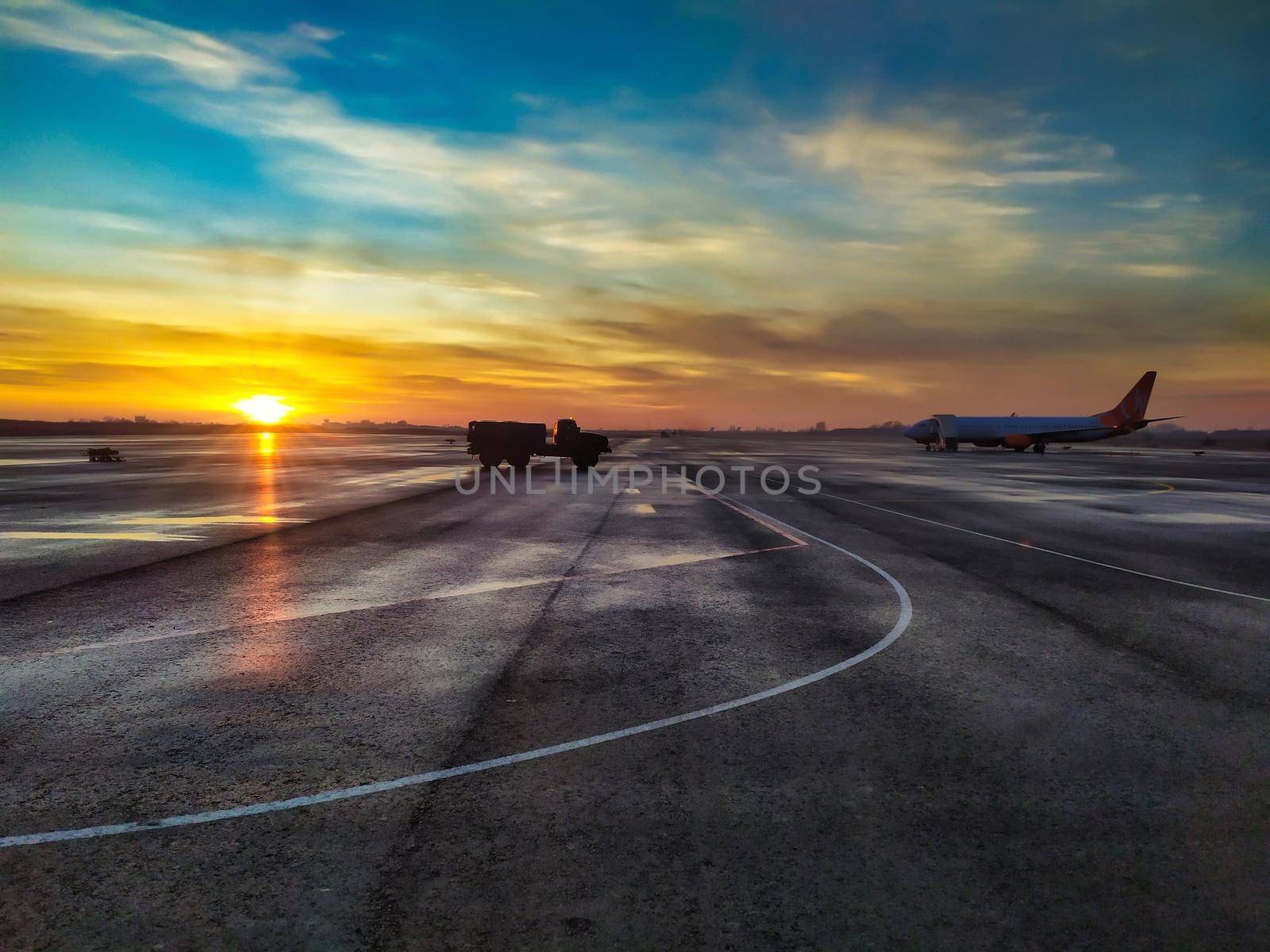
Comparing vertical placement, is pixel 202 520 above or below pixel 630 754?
above

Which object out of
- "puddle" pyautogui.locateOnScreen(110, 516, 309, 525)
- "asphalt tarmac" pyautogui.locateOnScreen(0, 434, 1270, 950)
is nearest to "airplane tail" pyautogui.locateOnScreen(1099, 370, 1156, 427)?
"asphalt tarmac" pyautogui.locateOnScreen(0, 434, 1270, 950)

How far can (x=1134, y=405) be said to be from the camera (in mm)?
80375

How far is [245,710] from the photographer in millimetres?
6547

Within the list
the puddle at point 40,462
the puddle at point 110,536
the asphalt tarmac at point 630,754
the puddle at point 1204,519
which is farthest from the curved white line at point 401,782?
the puddle at point 40,462

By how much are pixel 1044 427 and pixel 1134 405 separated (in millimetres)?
9811

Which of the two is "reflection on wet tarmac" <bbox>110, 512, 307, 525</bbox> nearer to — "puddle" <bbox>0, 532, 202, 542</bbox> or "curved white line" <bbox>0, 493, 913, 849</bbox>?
"puddle" <bbox>0, 532, 202, 542</bbox>

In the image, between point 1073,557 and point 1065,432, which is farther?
point 1065,432

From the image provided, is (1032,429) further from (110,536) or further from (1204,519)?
(110,536)

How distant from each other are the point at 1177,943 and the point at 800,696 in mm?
3567

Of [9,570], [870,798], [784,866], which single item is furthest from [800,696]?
[9,570]

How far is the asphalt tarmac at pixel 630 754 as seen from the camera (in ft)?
12.5

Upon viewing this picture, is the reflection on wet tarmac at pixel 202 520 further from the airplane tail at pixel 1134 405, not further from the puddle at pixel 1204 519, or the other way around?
the airplane tail at pixel 1134 405

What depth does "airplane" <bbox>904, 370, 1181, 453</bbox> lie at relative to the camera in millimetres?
80188

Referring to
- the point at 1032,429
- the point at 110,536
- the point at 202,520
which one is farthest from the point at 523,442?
the point at 1032,429
